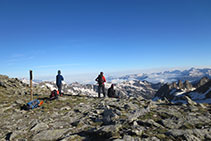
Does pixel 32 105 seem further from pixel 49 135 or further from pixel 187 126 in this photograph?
pixel 187 126

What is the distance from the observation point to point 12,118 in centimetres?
1195

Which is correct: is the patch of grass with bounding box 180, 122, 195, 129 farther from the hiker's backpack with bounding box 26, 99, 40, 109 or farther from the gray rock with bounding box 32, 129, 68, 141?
the hiker's backpack with bounding box 26, 99, 40, 109

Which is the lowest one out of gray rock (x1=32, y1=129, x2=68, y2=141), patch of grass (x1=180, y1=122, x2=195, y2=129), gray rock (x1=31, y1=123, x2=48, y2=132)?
gray rock (x1=31, y1=123, x2=48, y2=132)

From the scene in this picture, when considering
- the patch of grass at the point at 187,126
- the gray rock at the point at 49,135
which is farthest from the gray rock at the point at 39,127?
the patch of grass at the point at 187,126

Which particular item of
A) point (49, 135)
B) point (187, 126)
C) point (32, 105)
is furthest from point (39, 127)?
point (187, 126)

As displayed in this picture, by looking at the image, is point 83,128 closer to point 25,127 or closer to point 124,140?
point 124,140

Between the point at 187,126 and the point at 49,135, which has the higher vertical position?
the point at 187,126

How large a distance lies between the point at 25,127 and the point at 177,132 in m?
10.3

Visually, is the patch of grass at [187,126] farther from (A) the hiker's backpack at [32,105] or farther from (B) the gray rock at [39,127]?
(A) the hiker's backpack at [32,105]

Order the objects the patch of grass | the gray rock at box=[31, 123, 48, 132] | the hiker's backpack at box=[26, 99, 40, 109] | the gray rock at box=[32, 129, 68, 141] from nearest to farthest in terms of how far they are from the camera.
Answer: the gray rock at box=[32, 129, 68, 141], the patch of grass, the gray rock at box=[31, 123, 48, 132], the hiker's backpack at box=[26, 99, 40, 109]

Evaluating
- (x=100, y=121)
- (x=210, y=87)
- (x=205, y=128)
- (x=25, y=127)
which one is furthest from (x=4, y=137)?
(x=210, y=87)

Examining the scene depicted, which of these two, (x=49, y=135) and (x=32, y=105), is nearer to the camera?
(x=49, y=135)

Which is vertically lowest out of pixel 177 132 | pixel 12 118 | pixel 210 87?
pixel 210 87

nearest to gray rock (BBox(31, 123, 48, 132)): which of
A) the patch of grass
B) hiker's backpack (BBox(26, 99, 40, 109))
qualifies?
hiker's backpack (BBox(26, 99, 40, 109))
